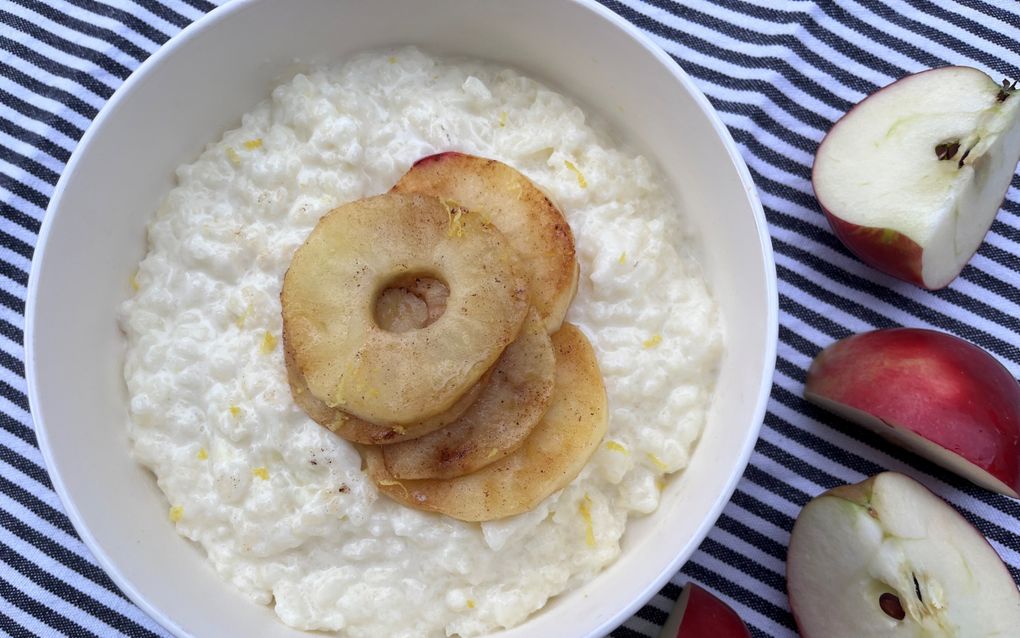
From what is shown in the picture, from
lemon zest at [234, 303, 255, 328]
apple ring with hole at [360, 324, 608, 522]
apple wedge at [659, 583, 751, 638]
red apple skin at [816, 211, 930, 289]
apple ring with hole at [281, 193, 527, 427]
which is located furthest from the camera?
red apple skin at [816, 211, 930, 289]

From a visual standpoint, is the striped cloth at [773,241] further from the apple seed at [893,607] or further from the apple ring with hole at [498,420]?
the apple ring with hole at [498,420]

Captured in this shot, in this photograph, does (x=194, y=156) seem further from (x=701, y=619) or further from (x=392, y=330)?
(x=701, y=619)

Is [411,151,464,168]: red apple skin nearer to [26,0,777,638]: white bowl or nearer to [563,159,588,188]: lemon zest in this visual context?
[563,159,588,188]: lemon zest

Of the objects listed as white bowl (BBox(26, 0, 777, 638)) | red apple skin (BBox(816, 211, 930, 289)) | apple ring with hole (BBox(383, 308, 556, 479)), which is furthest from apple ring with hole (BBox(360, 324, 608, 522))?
red apple skin (BBox(816, 211, 930, 289))

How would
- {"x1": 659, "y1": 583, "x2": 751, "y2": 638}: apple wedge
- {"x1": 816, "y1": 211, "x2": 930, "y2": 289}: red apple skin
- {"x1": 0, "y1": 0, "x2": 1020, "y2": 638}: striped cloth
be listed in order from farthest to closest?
1. {"x1": 0, "y1": 0, "x2": 1020, "y2": 638}: striped cloth
2. {"x1": 816, "y1": 211, "x2": 930, "y2": 289}: red apple skin
3. {"x1": 659, "y1": 583, "x2": 751, "y2": 638}: apple wedge

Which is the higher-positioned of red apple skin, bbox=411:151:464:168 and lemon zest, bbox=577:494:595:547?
red apple skin, bbox=411:151:464:168

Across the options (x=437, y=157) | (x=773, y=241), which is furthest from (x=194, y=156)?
(x=773, y=241)

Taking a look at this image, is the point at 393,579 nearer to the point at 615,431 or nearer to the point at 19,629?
the point at 615,431
